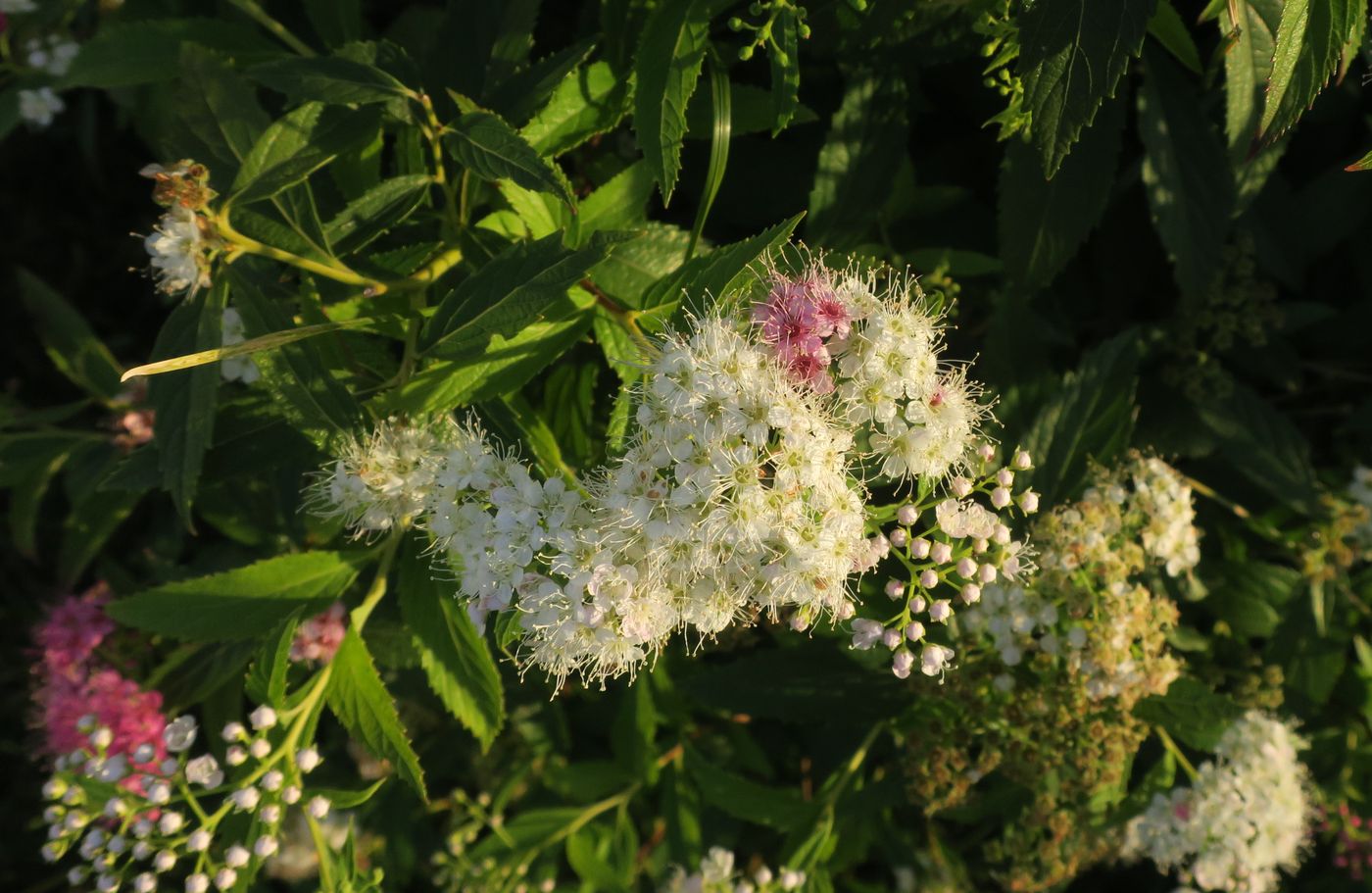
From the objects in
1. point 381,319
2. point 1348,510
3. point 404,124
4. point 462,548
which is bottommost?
point 1348,510

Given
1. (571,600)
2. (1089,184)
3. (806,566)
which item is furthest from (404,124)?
(1089,184)

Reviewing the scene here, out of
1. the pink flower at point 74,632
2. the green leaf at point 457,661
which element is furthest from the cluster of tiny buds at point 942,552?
the pink flower at point 74,632

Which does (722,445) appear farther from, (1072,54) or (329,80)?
(329,80)

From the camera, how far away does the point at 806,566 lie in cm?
125

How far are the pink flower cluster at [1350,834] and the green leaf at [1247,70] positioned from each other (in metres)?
1.50

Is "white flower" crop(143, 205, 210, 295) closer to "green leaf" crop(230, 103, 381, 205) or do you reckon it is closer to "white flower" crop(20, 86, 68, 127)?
"green leaf" crop(230, 103, 381, 205)

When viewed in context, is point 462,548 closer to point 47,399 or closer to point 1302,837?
point 1302,837

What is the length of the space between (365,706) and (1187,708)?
1593mm

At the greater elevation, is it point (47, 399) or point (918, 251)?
point (918, 251)

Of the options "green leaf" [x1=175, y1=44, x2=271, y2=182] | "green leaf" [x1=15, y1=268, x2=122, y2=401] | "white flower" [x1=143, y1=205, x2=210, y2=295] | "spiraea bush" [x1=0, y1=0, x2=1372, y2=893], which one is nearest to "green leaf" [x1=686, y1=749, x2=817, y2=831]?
"spiraea bush" [x1=0, y1=0, x2=1372, y2=893]

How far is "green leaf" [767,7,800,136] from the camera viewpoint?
1418mm

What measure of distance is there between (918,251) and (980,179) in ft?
1.63

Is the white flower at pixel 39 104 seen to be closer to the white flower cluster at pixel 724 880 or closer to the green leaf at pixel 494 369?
the green leaf at pixel 494 369

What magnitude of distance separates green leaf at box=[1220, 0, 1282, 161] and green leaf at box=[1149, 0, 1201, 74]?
2.4 inches
